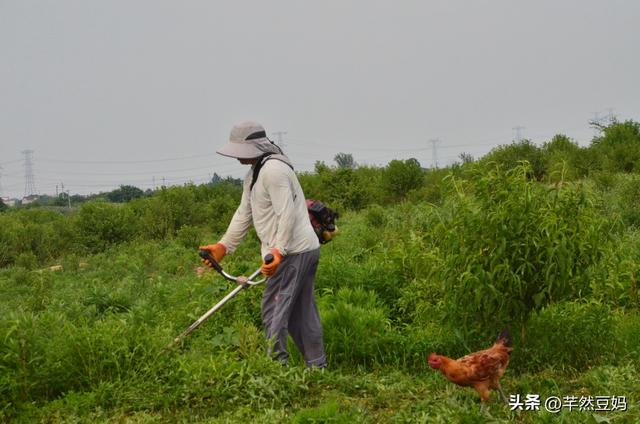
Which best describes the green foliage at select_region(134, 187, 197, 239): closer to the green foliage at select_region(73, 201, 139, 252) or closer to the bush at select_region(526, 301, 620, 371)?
the green foliage at select_region(73, 201, 139, 252)

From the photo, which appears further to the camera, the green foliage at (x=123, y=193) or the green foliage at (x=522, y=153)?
the green foliage at (x=123, y=193)

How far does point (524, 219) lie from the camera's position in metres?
4.25

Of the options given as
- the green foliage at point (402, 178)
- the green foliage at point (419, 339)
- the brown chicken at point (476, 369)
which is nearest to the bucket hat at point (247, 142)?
the green foliage at point (419, 339)

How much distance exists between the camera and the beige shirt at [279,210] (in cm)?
439

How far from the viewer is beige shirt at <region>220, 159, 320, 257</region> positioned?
439 centimetres

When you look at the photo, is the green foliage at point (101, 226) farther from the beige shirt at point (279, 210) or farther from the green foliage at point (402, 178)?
the beige shirt at point (279, 210)

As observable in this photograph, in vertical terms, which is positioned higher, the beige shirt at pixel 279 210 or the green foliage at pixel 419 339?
the beige shirt at pixel 279 210

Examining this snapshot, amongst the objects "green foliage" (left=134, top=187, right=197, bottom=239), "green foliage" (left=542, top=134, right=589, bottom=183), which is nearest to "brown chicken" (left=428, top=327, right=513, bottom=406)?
"green foliage" (left=134, top=187, right=197, bottom=239)

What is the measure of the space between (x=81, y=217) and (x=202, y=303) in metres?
9.62

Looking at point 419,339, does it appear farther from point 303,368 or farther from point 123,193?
point 123,193

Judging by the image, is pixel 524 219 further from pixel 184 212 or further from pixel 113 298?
pixel 184 212

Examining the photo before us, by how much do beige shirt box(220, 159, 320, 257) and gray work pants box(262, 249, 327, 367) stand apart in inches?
5.0

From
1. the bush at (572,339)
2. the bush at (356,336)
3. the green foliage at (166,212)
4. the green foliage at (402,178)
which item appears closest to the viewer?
the bush at (572,339)

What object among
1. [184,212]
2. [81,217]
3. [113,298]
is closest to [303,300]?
[113,298]
